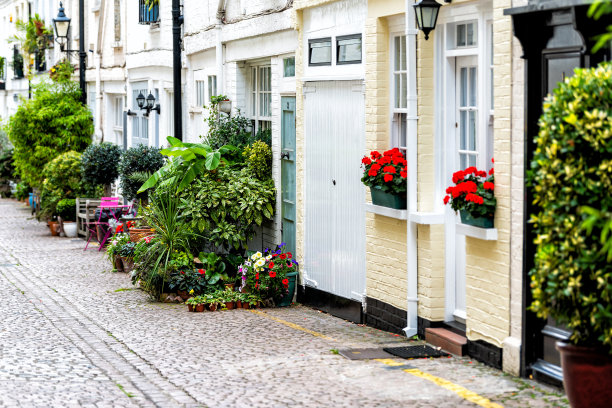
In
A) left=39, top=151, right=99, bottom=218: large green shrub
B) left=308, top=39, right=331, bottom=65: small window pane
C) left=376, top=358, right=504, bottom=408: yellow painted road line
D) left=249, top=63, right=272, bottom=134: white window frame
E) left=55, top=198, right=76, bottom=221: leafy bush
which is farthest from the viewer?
left=39, top=151, right=99, bottom=218: large green shrub

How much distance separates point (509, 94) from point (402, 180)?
1.98 meters

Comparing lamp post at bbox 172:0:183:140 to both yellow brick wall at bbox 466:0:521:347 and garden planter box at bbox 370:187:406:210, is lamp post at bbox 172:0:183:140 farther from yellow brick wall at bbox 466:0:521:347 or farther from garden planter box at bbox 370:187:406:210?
yellow brick wall at bbox 466:0:521:347

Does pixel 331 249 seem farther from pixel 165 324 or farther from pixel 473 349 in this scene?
pixel 473 349

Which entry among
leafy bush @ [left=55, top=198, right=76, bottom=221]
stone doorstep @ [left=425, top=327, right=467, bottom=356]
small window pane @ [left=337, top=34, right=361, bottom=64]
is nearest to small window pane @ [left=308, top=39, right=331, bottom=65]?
small window pane @ [left=337, top=34, right=361, bottom=64]

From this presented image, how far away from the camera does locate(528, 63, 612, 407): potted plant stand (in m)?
5.95

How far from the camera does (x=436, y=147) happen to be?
9602mm

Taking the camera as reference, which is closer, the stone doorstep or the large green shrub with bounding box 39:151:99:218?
the stone doorstep

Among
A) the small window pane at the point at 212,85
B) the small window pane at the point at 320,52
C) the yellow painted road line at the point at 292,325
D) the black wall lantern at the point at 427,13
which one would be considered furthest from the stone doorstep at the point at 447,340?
the small window pane at the point at 212,85

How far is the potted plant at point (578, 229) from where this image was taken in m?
5.95

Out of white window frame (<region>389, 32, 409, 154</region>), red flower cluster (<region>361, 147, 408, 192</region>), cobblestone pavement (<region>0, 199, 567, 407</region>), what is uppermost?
white window frame (<region>389, 32, 409, 154</region>)

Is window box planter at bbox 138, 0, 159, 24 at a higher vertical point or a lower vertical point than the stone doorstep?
higher

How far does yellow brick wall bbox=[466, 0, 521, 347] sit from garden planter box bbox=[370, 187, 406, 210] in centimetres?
138

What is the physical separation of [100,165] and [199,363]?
12510 millimetres

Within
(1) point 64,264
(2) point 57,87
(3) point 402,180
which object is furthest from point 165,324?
(2) point 57,87
